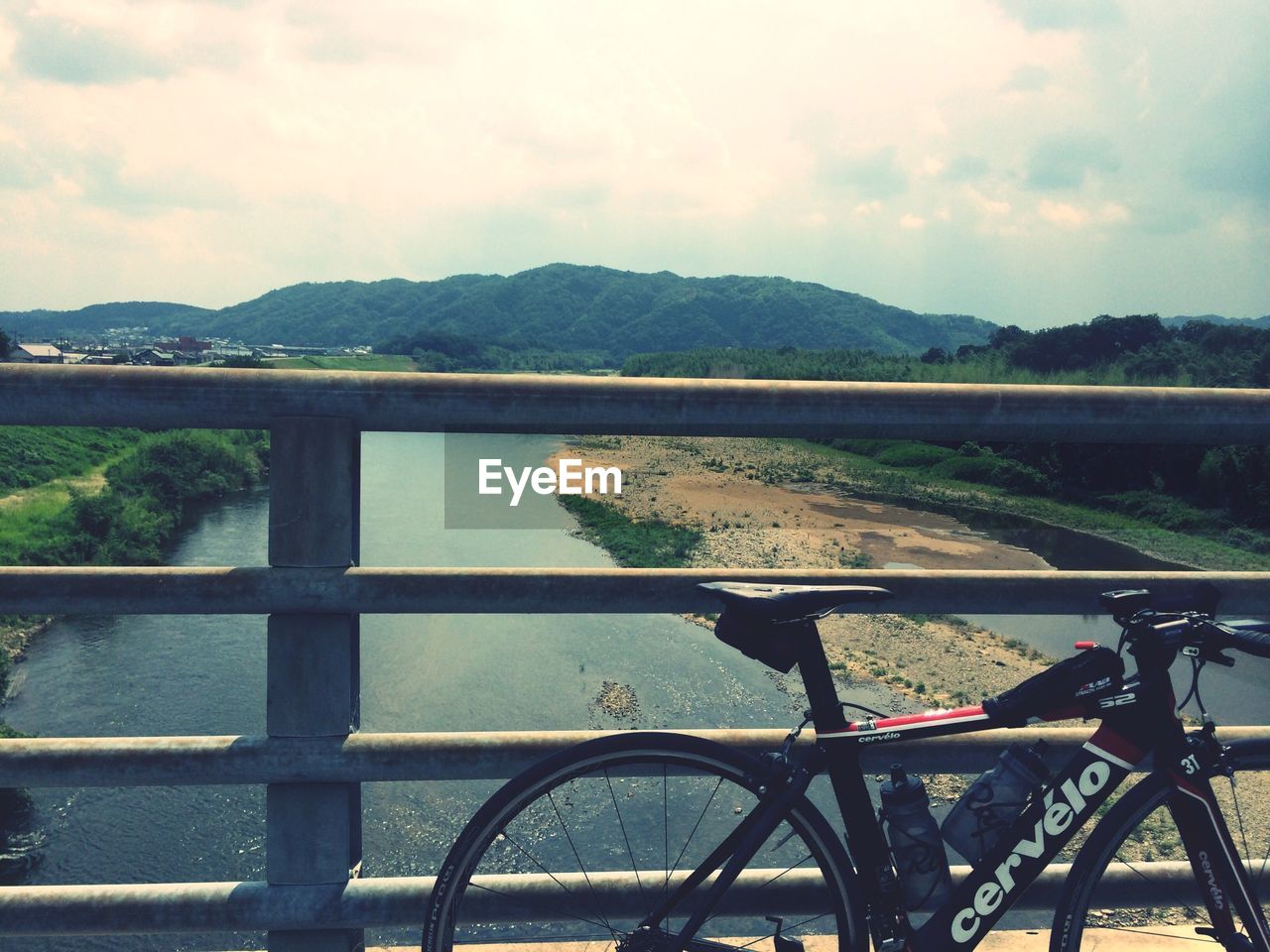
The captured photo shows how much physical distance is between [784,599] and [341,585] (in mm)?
1116

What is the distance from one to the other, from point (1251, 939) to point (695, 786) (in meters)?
19.0

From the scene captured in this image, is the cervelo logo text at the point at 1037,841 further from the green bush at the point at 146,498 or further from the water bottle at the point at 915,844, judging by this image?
the green bush at the point at 146,498

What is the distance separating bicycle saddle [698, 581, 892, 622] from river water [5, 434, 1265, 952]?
31.7 ft

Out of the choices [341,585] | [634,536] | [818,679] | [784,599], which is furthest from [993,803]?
[634,536]

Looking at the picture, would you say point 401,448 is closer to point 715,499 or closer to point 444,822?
point 715,499

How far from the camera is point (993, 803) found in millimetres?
2275

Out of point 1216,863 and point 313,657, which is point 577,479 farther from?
point 1216,863

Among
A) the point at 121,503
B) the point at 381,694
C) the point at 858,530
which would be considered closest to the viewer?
the point at 381,694

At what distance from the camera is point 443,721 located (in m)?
23.2

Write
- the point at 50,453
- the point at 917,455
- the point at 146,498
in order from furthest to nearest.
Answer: the point at 917,455 → the point at 50,453 → the point at 146,498

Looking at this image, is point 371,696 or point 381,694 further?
point 381,694

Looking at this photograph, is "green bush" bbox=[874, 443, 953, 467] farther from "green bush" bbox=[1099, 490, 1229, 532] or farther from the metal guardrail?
the metal guardrail

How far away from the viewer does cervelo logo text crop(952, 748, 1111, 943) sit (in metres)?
2.23

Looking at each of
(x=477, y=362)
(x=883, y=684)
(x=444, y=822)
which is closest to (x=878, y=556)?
(x=883, y=684)
